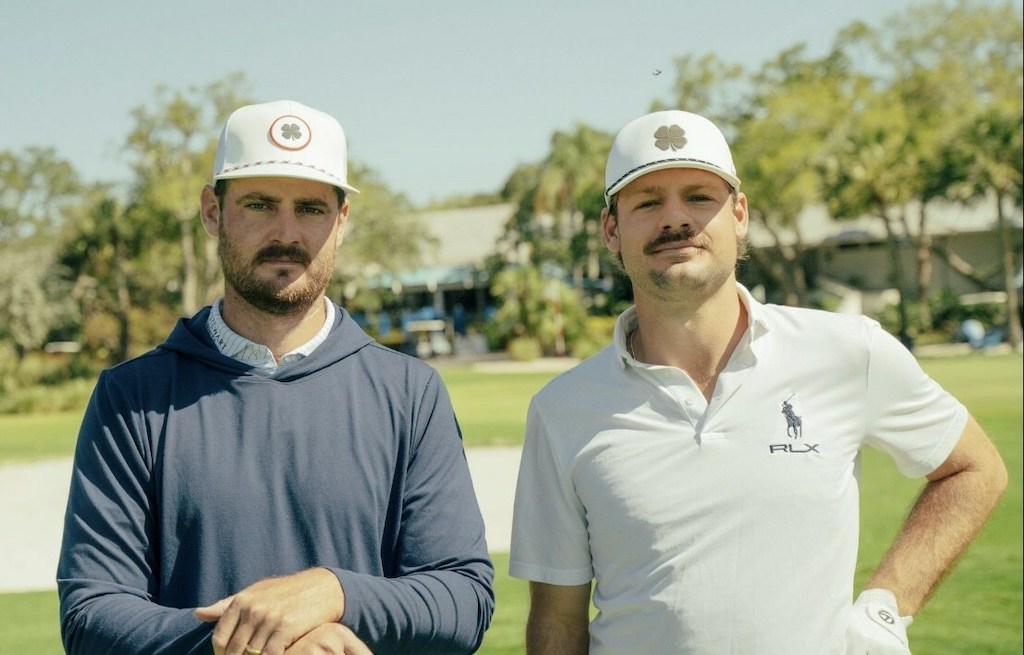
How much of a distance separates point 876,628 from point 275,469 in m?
1.61

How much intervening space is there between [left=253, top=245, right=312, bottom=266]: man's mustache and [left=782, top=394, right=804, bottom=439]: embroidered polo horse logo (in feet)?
4.53

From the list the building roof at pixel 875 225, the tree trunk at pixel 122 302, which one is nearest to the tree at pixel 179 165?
the tree trunk at pixel 122 302

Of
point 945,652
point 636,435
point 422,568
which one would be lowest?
point 945,652

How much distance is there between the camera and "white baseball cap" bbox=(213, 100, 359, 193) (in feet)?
9.86

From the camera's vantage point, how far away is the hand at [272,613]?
8.23 feet

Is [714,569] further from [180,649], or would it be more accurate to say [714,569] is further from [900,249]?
[900,249]

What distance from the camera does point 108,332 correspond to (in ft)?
156

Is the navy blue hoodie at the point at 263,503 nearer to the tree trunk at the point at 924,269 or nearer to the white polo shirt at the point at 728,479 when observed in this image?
the white polo shirt at the point at 728,479

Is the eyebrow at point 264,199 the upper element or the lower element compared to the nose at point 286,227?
upper

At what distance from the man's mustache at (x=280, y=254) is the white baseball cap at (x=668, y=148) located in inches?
34.8

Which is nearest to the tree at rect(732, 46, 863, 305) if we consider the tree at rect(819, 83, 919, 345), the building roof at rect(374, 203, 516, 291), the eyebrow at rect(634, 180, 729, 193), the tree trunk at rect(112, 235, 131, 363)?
the tree at rect(819, 83, 919, 345)

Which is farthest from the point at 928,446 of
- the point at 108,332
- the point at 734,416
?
the point at 108,332

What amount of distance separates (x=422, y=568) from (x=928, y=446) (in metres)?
1.49

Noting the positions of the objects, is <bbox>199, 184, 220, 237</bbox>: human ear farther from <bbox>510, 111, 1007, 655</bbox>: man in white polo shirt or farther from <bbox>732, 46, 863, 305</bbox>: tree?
<bbox>732, 46, 863, 305</bbox>: tree
